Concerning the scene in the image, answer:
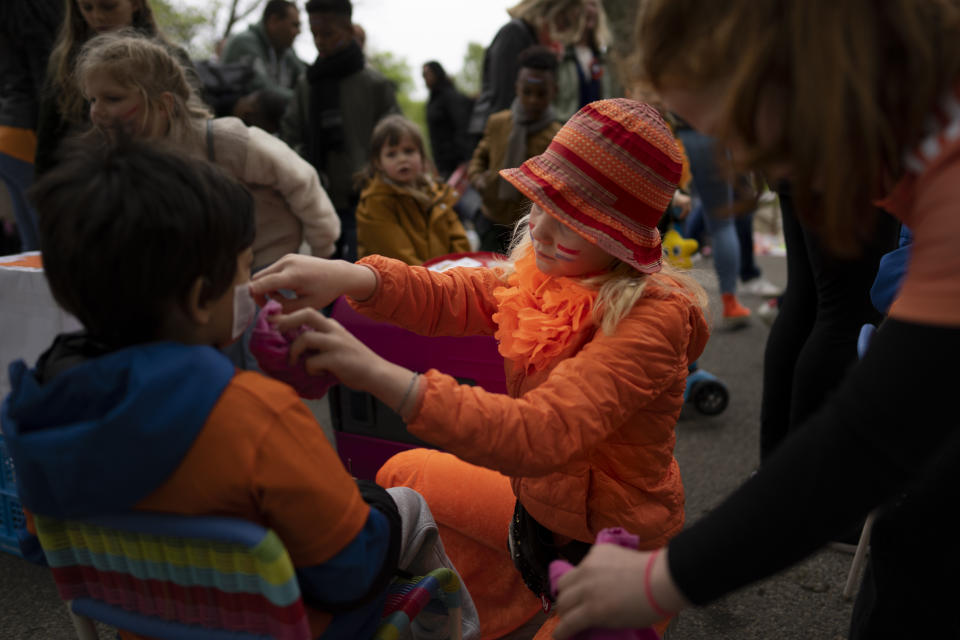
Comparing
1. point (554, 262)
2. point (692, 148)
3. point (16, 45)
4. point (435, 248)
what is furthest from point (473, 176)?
point (554, 262)

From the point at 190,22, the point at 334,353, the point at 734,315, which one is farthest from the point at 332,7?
the point at 190,22

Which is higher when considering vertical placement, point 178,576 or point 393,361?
point 178,576

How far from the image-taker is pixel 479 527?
1641 millimetres

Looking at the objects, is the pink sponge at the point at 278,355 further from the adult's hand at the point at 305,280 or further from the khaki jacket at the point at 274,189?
the khaki jacket at the point at 274,189

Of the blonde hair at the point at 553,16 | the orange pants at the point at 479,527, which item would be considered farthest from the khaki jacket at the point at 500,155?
the orange pants at the point at 479,527

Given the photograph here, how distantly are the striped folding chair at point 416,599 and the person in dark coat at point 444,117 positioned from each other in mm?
4615

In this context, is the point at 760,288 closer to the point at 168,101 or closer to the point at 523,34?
the point at 523,34

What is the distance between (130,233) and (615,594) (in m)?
0.71

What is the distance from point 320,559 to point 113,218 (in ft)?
1.62

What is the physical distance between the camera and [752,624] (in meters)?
1.82

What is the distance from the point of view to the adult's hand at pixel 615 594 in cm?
83

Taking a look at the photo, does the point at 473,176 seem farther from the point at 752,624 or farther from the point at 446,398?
the point at 446,398

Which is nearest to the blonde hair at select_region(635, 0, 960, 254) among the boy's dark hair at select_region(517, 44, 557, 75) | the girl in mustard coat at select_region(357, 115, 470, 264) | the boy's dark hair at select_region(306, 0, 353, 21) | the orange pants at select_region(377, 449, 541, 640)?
the orange pants at select_region(377, 449, 541, 640)

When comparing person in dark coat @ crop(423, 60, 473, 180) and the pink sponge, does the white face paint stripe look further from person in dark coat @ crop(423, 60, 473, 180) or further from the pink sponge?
person in dark coat @ crop(423, 60, 473, 180)
